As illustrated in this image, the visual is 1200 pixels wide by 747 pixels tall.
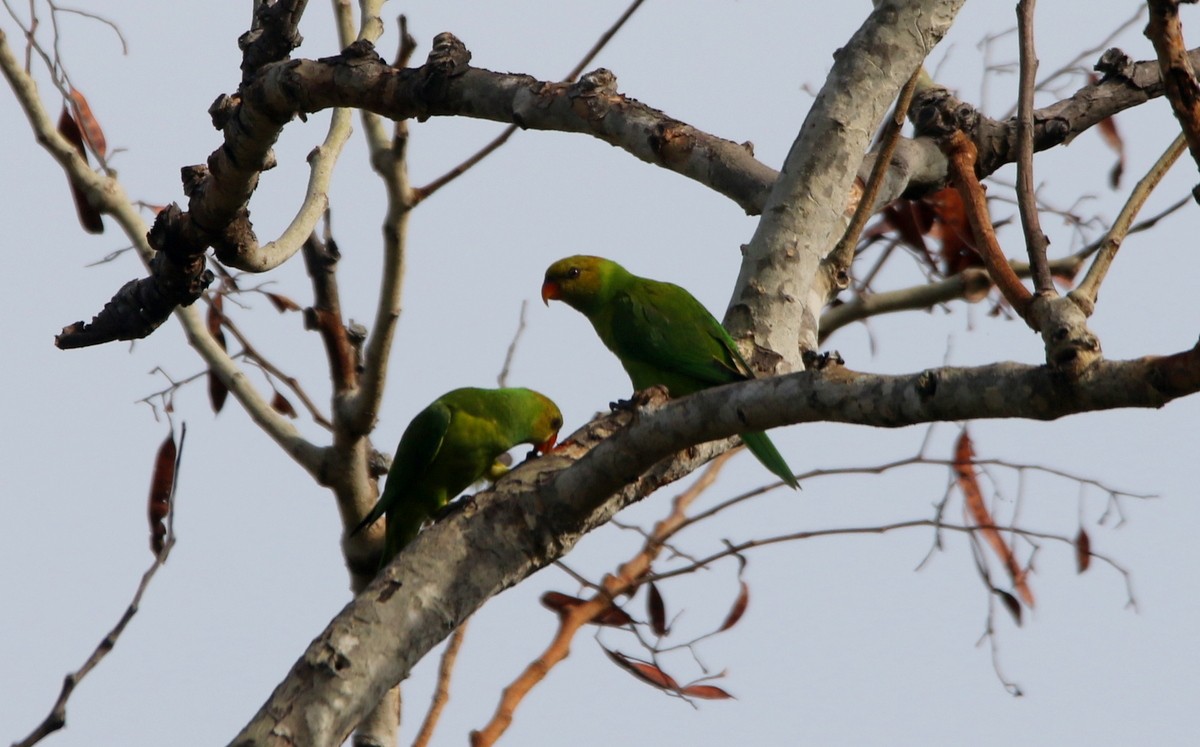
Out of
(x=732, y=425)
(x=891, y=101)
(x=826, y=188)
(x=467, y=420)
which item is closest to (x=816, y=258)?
(x=826, y=188)

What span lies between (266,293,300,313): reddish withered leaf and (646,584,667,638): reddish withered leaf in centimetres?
173

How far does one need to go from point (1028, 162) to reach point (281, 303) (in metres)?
3.24

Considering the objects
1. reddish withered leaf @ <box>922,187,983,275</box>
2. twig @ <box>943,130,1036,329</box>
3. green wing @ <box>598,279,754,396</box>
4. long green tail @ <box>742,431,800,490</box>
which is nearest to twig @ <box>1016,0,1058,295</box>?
twig @ <box>943,130,1036,329</box>

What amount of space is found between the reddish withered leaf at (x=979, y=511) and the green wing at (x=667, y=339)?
1.11m

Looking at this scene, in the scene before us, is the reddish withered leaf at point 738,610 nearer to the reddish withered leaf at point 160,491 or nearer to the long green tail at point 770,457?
the long green tail at point 770,457

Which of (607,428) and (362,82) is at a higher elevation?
(362,82)

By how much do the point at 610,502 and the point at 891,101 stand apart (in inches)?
56.7

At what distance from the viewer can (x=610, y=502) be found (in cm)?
278

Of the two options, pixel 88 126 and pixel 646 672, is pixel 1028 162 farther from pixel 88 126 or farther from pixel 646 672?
pixel 88 126

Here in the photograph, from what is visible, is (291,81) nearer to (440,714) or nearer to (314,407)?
(314,407)

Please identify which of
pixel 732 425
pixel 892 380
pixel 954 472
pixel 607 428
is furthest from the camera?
pixel 954 472

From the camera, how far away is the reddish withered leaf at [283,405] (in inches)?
183

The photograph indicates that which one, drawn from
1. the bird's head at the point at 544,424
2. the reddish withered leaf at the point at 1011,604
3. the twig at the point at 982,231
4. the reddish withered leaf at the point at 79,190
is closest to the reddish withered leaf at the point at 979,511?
the reddish withered leaf at the point at 1011,604

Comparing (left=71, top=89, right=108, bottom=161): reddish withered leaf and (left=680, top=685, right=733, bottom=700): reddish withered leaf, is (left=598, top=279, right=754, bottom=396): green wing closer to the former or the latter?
(left=680, top=685, right=733, bottom=700): reddish withered leaf
